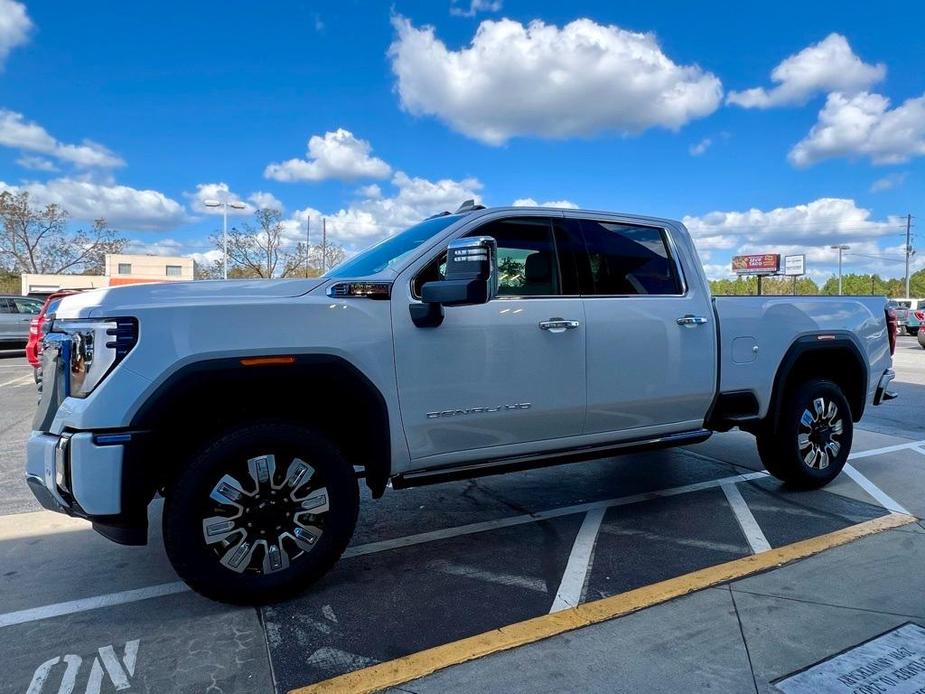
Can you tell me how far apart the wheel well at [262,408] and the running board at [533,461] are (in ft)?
0.60

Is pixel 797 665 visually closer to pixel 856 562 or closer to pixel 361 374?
pixel 856 562

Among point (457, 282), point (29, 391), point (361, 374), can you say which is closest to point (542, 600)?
point (361, 374)

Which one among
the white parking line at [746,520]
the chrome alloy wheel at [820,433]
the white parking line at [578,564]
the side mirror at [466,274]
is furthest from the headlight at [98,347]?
the chrome alloy wheel at [820,433]

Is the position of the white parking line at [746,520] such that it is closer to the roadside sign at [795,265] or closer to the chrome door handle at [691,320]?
the chrome door handle at [691,320]

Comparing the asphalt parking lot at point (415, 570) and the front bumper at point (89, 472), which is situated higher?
the front bumper at point (89, 472)

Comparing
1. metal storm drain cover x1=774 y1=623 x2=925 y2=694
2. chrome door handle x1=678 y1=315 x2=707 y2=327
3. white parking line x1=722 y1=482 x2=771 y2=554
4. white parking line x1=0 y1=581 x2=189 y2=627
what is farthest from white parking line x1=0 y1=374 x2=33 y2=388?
metal storm drain cover x1=774 y1=623 x2=925 y2=694

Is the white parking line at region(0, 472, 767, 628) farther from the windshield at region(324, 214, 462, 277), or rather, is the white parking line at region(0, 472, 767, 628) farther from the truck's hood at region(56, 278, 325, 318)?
the windshield at region(324, 214, 462, 277)

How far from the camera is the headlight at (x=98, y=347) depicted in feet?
8.87

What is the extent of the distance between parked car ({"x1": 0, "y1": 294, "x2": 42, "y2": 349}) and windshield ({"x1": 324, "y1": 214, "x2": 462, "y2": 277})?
55.5ft

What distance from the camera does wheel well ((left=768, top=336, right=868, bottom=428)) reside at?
468 centimetres

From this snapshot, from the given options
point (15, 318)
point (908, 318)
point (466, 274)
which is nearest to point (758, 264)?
point (908, 318)

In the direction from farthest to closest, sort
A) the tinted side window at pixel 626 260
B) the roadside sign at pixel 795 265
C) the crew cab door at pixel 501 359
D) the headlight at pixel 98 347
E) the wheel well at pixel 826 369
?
the roadside sign at pixel 795 265 → the wheel well at pixel 826 369 → the tinted side window at pixel 626 260 → the crew cab door at pixel 501 359 → the headlight at pixel 98 347

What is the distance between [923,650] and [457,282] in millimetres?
2601

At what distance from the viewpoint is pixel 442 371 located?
3330mm
